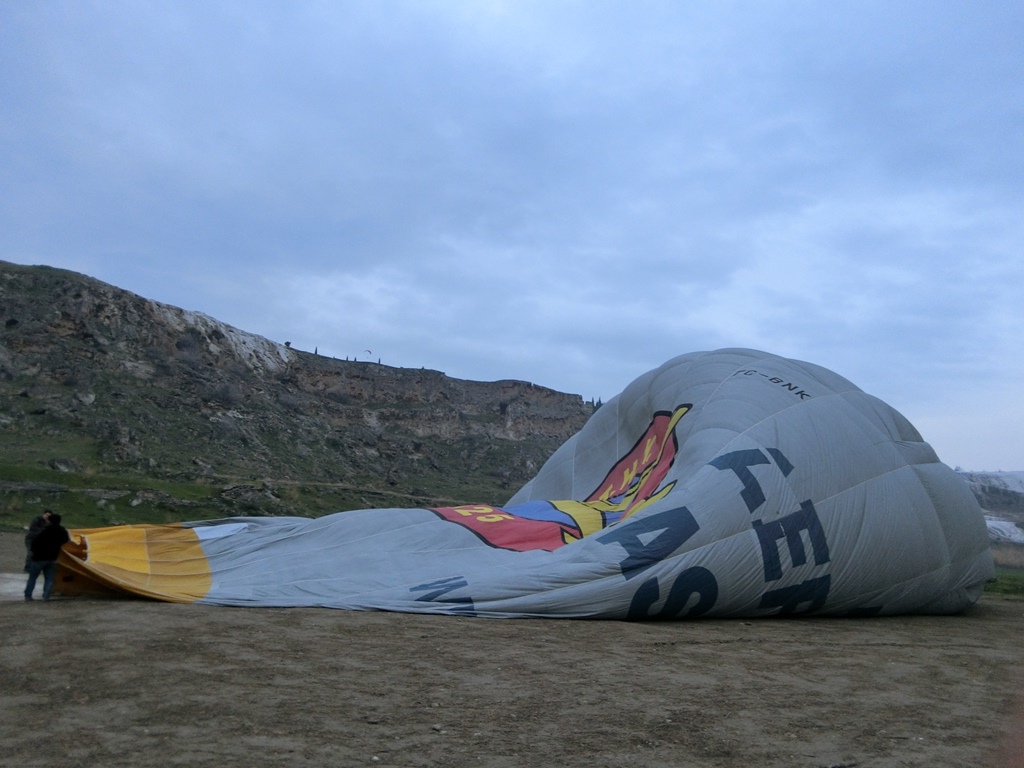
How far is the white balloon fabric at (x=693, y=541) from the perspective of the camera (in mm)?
6898

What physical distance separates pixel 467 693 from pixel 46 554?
407cm

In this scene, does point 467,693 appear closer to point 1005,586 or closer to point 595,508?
point 595,508

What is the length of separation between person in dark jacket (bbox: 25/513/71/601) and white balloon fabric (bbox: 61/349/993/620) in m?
0.14

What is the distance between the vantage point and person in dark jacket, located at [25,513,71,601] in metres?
6.60

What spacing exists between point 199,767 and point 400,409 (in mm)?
38090

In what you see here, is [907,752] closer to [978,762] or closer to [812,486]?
[978,762]

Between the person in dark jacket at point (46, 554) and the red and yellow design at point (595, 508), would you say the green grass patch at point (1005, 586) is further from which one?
the person in dark jacket at point (46, 554)

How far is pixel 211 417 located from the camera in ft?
91.8

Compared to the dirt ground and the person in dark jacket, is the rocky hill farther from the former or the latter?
the dirt ground

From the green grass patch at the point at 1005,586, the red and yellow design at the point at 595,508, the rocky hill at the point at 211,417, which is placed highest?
the rocky hill at the point at 211,417

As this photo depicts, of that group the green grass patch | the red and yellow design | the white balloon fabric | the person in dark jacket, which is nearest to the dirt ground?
the person in dark jacket

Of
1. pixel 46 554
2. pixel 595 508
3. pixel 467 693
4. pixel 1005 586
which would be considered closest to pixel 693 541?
pixel 595 508

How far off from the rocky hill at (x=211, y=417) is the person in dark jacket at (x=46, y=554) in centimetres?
1036

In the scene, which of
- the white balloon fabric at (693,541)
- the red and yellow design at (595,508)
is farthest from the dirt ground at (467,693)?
Result: the red and yellow design at (595,508)
